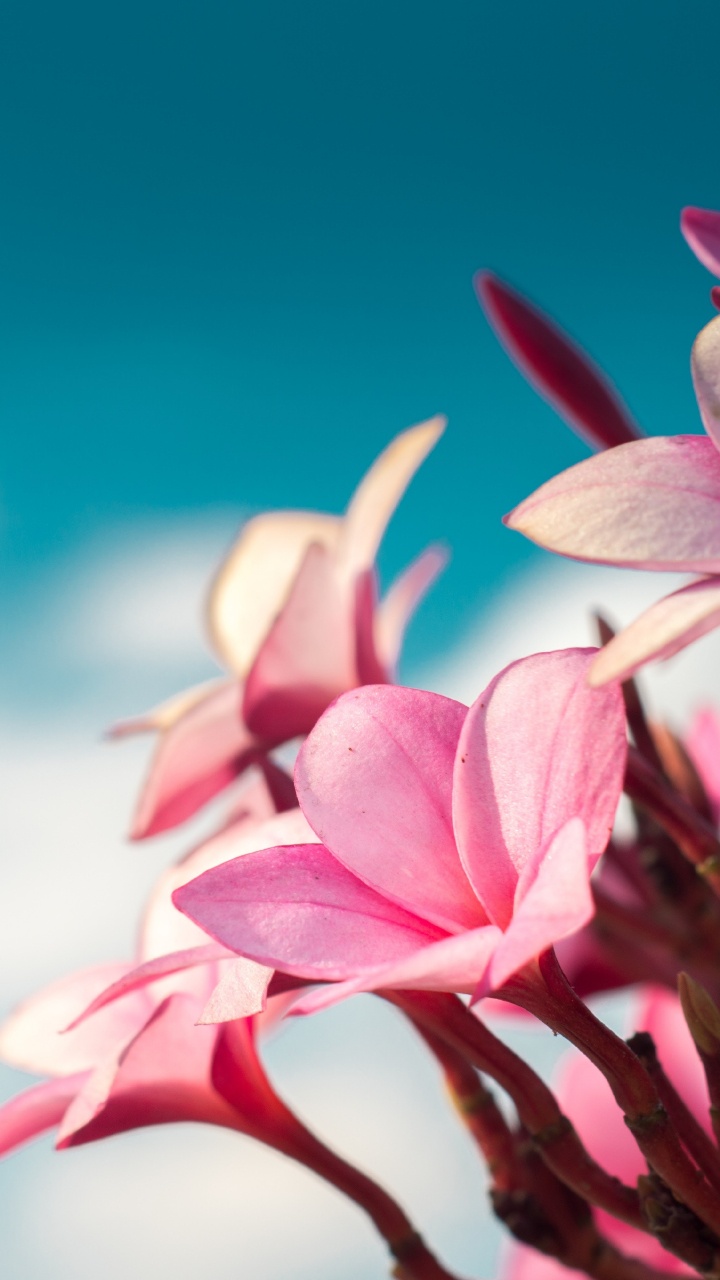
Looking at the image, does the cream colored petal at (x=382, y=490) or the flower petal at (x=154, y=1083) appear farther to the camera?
the cream colored petal at (x=382, y=490)

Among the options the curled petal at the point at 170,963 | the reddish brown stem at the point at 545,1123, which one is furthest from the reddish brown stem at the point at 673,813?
the curled petal at the point at 170,963

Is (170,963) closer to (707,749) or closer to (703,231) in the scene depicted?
(703,231)

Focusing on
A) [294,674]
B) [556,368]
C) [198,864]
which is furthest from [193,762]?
[556,368]

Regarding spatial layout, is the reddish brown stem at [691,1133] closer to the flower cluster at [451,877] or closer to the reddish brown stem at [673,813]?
the flower cluster at [451,877]

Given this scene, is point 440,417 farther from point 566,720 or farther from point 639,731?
point 566,720

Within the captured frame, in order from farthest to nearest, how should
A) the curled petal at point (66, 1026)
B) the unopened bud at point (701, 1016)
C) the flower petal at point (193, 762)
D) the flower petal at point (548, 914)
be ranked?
the flower petal at point (193, 762)
the curled petal at point (66, 1026)
the unopened bud at point (701, 1016)
the flower petal at point (548, 914)

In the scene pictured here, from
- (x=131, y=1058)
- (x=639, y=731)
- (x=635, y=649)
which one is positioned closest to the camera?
(x=635, y=649)

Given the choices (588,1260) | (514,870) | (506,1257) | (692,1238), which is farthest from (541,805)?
(506,1257)

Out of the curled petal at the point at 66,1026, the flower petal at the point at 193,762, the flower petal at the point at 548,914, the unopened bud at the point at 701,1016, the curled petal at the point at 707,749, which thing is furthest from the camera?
the curled petal at the point at 707,749
